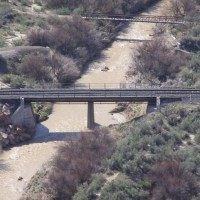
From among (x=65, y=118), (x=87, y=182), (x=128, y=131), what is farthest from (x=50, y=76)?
(x=87, y=182)

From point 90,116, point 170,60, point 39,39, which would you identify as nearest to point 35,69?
point 39,39

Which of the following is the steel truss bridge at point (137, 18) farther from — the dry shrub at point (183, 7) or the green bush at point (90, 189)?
the green bush at point (90, 189)

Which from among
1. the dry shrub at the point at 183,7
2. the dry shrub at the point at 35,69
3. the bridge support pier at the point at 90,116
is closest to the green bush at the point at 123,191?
the bridge support pier at the point at 90,116

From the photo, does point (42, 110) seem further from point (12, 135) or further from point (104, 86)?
point (104, 86)

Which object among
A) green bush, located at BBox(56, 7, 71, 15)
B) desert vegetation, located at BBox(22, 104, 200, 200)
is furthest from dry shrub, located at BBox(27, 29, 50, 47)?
desert vegetation, located at BBox(22, 104, 200, 200)

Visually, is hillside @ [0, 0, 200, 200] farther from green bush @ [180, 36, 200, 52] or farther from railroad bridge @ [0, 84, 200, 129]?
railroad bridge @ [0, 84, 200, 129]

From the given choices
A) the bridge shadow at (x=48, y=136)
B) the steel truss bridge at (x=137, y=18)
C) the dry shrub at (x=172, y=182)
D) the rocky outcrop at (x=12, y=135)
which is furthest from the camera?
the steel truss bridge at (x=137, y=18)
